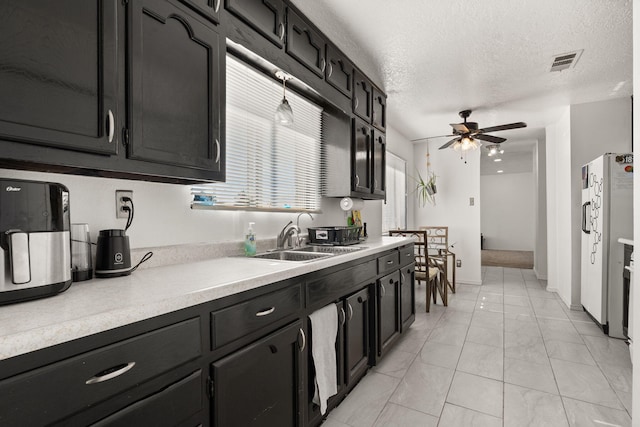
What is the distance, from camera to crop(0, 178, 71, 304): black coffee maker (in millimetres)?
792

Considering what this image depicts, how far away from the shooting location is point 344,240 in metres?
2.54

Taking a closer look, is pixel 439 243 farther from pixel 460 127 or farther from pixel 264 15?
pixel 264 15

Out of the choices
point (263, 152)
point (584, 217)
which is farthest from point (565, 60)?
point (263, 152)

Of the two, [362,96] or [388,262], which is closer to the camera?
[388,262]

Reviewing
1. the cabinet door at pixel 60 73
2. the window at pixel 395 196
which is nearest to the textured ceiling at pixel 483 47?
the window at pixel 395 196

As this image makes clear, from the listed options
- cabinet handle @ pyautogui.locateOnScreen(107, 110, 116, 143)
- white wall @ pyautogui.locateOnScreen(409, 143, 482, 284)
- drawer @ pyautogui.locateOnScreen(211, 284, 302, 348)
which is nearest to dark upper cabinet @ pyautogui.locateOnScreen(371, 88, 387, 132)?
drawer @ pyautogui.locateOnScreen(211, 284, 302, 348)

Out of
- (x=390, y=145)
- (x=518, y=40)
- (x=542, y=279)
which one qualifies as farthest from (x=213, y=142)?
(x=542, y=279)

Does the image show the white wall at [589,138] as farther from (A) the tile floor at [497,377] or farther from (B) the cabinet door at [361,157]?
(B) the cabinet door at [361,157]

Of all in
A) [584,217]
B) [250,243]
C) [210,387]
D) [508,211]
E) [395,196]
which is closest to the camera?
[210,387]

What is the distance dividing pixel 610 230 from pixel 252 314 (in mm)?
3651

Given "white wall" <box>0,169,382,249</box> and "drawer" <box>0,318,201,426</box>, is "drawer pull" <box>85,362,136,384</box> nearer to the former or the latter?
"drawer" <box>0,318,201,426</box>

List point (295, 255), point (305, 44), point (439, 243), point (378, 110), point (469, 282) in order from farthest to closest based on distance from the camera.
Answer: point (469, 282) → point (439, 243) → point (378, 110) → point (295, 255) → point (305, 44)

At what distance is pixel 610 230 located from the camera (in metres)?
3.10

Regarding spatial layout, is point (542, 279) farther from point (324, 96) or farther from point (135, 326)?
point (135, 326)
